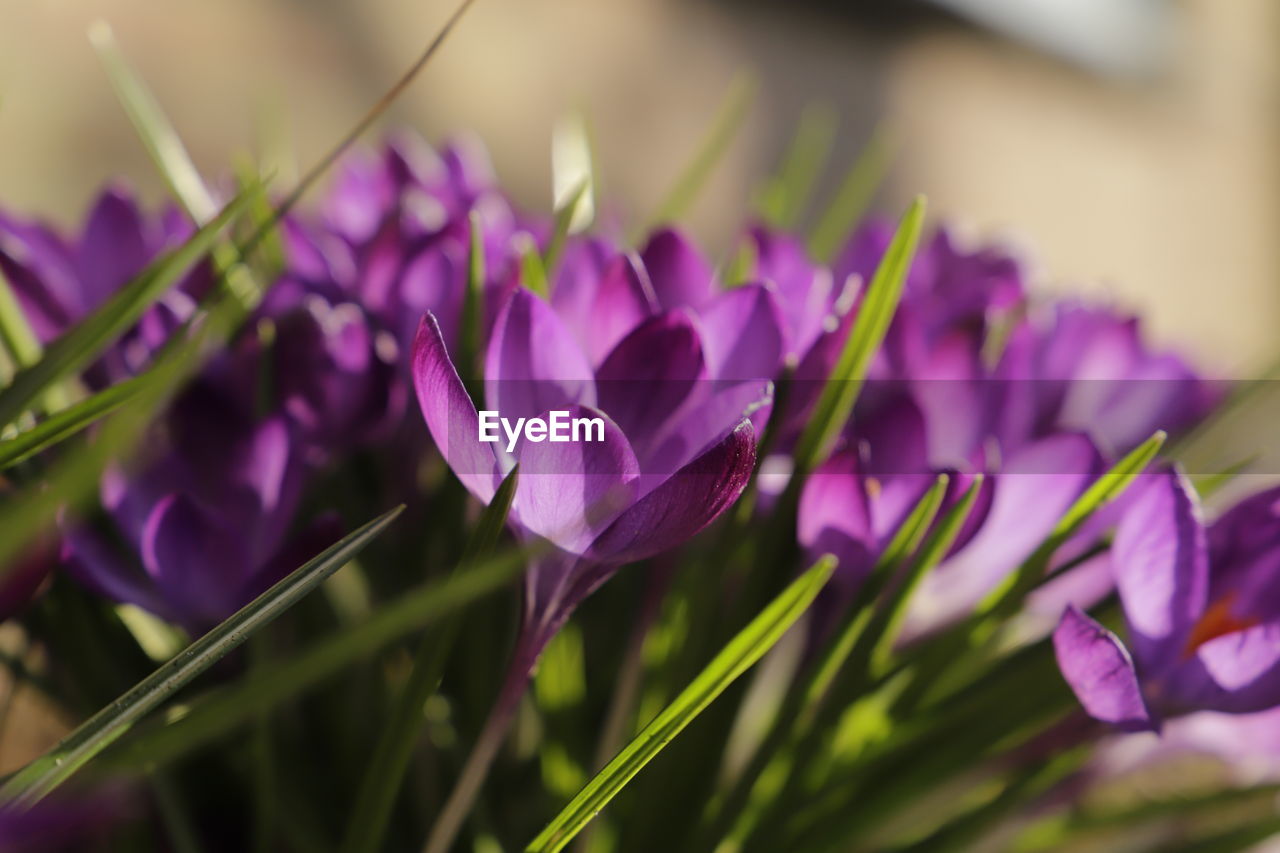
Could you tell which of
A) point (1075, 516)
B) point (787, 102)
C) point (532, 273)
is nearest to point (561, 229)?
point (532, 273)

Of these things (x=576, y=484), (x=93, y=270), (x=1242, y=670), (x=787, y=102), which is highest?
(x=787, y=102)

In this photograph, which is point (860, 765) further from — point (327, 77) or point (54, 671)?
point (327, 77)

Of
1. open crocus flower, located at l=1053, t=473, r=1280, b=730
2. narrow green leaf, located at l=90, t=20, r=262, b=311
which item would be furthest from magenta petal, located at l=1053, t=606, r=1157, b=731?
narrow green leaf, located at l=90, t=20, r=262, b=311

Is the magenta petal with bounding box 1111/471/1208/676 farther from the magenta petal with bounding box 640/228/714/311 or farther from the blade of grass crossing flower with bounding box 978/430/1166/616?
the magenta petal with bounding box 640/228/714/311

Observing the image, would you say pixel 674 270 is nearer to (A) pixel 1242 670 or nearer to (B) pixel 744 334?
(B) pixel 744 334

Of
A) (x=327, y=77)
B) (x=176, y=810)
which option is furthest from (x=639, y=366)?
(x=327, y=77)
